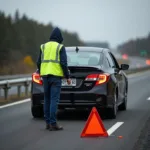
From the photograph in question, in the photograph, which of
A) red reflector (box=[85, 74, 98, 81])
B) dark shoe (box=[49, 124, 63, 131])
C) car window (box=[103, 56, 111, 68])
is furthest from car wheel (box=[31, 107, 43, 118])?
dark shoe (box=[49, 124, 63, 131])

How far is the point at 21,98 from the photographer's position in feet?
67.2

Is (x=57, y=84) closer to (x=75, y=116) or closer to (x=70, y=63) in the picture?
(x=70, y=63)

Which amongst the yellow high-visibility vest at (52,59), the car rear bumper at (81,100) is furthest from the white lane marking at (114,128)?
the yellow high-visibility vest at (52,59)

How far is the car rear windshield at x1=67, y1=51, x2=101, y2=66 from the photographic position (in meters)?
13.1

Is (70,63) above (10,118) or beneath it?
above

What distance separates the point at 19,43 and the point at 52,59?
4284 inches

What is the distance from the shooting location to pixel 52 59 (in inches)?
438

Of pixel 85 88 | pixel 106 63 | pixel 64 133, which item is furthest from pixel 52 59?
pixel 106 63

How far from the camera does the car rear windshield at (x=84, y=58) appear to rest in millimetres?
13062

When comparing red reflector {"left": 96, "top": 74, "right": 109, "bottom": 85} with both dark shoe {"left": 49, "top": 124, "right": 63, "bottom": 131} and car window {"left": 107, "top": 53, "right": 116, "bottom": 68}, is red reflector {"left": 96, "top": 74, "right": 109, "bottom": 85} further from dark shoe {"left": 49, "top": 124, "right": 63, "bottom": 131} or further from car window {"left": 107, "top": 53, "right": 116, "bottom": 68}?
dark shoe {"left": 49, "top": 124, "right": 63, "bottom": 131}

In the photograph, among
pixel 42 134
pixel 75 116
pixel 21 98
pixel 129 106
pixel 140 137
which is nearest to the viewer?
pixel 140 137

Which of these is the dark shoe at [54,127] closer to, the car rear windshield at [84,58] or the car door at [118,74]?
the car rear windshield at [84,58]

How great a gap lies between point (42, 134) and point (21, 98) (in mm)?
10019

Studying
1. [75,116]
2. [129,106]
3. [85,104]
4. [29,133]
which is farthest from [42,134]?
[129,106]
